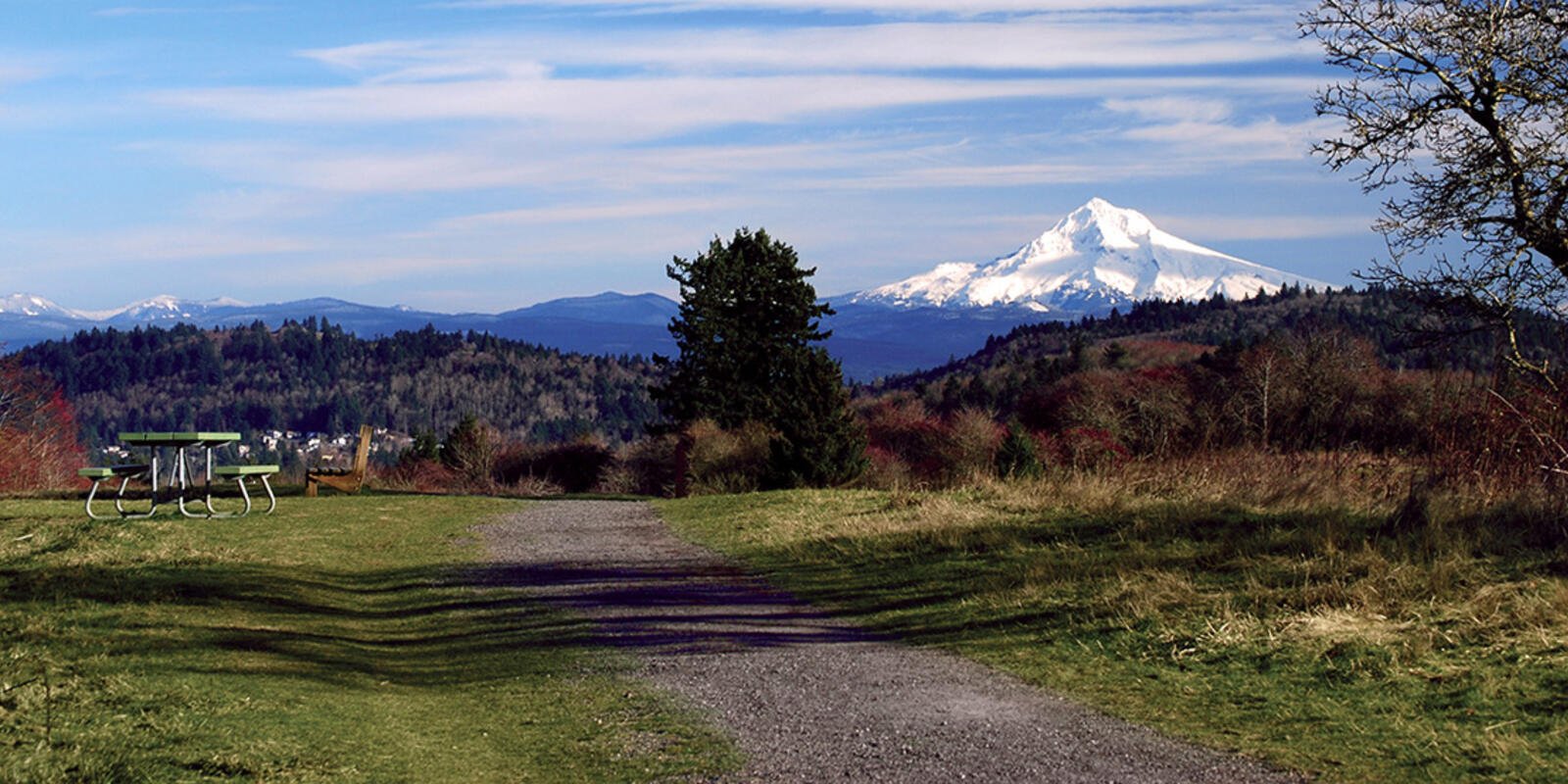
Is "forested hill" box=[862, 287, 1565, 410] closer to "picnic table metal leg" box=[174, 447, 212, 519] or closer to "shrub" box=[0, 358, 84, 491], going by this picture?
"picnic table metal leg" box=[174, 447, 212, 519]

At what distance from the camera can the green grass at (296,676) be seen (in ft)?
21.3

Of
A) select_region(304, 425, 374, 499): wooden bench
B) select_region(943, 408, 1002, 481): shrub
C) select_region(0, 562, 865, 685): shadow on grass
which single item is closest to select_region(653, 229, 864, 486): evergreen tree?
select_region(943, 408, 1002, 481): shrub

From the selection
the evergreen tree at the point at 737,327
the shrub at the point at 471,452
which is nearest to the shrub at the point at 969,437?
the evergreen tree at the point at 737,327

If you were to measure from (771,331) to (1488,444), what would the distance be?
46396 millimetres

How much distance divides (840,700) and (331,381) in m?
167

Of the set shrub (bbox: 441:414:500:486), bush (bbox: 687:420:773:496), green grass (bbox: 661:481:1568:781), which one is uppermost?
green grass (bbox: 661:481:1568:781)

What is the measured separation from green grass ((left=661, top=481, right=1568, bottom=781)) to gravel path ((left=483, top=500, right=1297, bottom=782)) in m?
0.40

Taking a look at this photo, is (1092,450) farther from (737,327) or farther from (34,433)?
(34,433)

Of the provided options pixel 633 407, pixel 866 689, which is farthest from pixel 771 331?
pixel 633 407

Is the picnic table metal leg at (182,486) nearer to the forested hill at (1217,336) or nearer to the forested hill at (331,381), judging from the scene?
the forested hill at (1217,336)

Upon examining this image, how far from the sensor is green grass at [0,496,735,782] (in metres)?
6.49

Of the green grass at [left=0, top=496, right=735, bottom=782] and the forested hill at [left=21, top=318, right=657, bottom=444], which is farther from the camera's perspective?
the forested hill at [left=21, top=318, right=657, bottom=444]

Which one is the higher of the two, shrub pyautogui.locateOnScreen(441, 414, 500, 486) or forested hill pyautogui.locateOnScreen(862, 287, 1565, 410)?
forested hill pyautogui.locateOnScreen(862, 287, 1565, 410)

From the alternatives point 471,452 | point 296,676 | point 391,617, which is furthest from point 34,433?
point 296,676
